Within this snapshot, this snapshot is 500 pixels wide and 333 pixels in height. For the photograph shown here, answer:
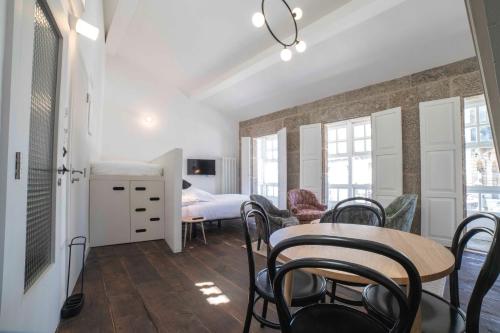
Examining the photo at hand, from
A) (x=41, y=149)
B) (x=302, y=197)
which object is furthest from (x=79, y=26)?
(x=302, y=197)

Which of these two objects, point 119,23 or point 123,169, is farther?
point 119,23

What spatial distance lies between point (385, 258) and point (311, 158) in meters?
4.19

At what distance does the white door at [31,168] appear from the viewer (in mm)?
831

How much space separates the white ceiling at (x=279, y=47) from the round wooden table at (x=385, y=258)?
2.86 meters

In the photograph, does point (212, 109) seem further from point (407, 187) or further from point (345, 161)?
point (407, 187)

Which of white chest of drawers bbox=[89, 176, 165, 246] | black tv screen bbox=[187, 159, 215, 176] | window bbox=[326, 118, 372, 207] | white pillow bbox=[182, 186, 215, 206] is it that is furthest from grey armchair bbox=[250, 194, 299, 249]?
black tv screen bbox=[187, 159, 215, 176]

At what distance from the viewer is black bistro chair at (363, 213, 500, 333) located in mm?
784

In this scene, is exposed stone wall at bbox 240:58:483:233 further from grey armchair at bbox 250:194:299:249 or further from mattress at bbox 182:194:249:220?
mattress at bbox 182:194:249:220

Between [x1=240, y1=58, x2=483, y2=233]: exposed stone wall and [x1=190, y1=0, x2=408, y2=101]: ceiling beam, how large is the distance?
133cm

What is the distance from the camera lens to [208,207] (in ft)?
13.8

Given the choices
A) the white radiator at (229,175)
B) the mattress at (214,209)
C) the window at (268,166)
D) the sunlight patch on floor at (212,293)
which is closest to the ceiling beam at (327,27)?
the window at (268,166)

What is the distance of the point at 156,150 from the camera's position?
6117 mm

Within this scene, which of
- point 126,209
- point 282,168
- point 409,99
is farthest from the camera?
point 282,168

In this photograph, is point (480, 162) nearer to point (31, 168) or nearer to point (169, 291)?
point (169, 291)
